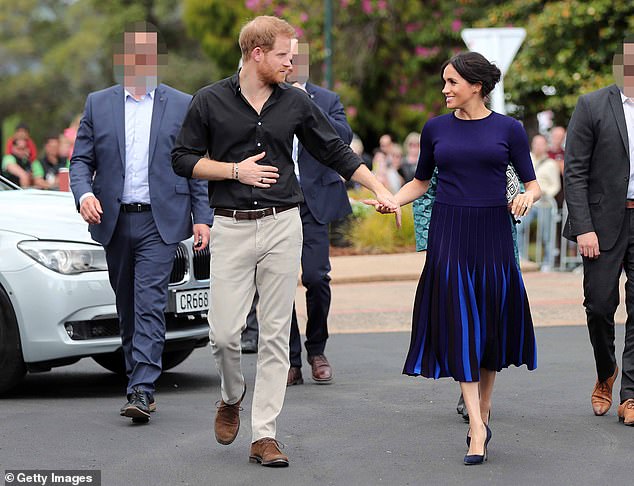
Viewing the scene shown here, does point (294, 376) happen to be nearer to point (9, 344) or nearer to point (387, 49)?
point (9, 344)

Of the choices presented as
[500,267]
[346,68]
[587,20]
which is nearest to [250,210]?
[500,267]

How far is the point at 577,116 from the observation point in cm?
708

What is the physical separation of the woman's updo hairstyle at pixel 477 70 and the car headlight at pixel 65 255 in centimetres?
268

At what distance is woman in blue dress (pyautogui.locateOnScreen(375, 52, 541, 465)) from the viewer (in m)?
6.08

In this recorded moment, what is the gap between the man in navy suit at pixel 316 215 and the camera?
8.16m

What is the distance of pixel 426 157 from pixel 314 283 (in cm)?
215

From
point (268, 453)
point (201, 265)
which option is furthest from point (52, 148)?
point (268, 453)

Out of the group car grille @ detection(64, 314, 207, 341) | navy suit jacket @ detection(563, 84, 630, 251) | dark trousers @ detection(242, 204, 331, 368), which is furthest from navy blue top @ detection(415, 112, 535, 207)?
car grille @ detection(64, 314, 207, 341)

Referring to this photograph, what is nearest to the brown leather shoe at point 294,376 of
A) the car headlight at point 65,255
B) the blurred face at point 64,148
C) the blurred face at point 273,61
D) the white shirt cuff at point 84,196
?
the car headlight at point 65,255

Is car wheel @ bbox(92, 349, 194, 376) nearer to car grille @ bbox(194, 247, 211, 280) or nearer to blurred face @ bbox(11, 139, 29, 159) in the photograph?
car grille @ bbox(194, 247, 211, 280)

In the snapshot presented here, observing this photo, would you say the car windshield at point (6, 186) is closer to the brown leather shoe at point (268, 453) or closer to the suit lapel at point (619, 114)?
the brown leather shoe at point (268, 453)

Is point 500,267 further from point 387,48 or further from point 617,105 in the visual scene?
point 387,48

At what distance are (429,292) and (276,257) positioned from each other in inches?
31.3

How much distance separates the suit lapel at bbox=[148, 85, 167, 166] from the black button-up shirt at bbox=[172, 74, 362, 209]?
112 centimetres
